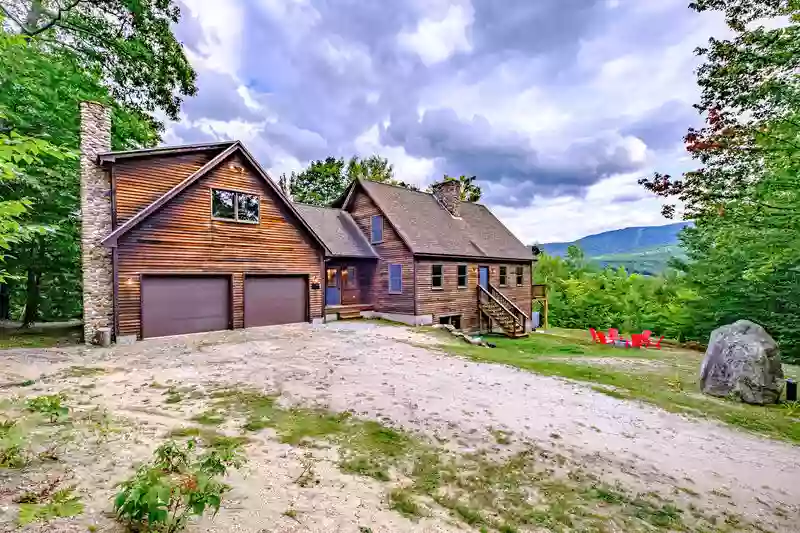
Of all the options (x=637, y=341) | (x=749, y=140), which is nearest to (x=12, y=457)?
(x=749, y=140)

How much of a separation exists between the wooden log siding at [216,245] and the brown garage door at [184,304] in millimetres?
310

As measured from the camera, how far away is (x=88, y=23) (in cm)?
1436

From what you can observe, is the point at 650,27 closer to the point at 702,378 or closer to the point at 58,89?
the point at 702,378

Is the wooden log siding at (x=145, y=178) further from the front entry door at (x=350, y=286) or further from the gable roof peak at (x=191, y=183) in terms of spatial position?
the front entry door at (x=350, y=286)

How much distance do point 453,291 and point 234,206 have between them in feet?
40.1

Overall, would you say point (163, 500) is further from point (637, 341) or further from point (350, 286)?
point (637, 341)

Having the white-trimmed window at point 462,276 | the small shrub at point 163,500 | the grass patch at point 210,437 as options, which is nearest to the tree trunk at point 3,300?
the grass patch at point 210,437

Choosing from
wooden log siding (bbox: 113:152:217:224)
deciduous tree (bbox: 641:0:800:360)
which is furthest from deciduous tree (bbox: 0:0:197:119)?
deciduous tree (bbox: 641:0:800:360)

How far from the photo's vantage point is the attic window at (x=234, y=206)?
47.6ft

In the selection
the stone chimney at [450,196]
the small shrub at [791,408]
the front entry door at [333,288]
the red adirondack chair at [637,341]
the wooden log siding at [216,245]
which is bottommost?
the red adirondack chair at [637,341]

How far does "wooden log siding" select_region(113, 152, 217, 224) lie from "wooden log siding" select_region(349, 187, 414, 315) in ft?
32.2

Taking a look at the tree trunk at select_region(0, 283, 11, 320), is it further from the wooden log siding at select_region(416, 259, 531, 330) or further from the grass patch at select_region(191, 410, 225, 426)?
the wooden log siding at select_region(416, 259, 531, 330)

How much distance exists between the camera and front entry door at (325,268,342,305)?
66.2 ft

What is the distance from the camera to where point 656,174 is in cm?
1305
